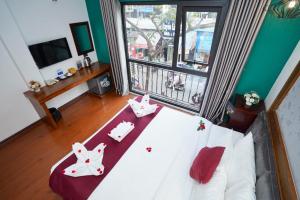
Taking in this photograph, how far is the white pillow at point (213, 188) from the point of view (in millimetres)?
1155

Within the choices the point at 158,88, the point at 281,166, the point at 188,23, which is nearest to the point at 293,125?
the point at 281,166

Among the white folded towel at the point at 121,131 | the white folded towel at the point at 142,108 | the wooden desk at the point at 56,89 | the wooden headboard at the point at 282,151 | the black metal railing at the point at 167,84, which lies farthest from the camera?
the black metal railing at the point at 167,84

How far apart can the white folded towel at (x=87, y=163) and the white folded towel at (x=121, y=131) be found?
6.8 inches

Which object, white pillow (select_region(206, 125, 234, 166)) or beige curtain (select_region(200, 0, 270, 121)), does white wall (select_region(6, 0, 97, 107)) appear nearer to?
beige curtain (select_region(200, 0, 270, 121))

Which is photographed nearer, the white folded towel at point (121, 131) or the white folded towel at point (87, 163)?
the white folded towel at point (87, 163)

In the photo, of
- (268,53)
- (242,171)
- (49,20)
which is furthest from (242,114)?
(49,20)

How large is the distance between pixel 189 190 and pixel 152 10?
8.75ft

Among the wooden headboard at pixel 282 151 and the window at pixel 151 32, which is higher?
the window at pixel 151 32

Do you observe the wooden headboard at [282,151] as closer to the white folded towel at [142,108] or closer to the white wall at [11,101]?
the white folded towel at [142,108]

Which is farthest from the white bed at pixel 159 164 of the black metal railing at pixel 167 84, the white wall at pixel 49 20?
the white wall at pixel 49 20

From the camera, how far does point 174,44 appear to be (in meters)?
2.53

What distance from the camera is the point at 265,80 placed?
2.08 metres

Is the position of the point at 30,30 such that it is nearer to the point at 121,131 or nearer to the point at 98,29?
the point at 98,29

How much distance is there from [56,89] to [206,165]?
8.54ft
